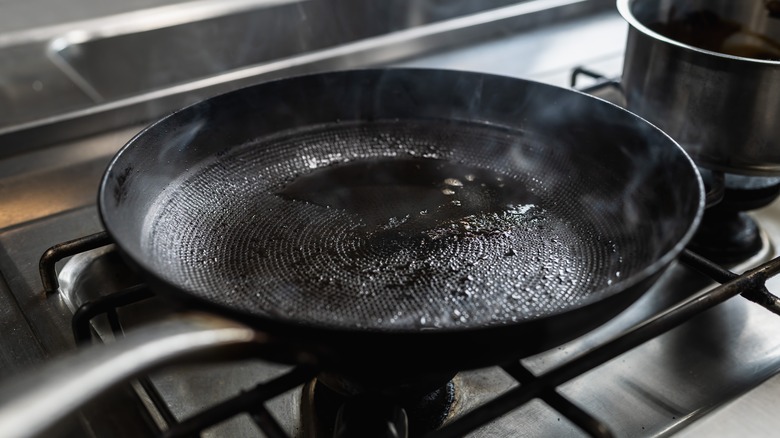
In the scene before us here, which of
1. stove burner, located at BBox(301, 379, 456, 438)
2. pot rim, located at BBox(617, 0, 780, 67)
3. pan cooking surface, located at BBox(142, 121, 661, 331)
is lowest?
stove burner, located at BBox(301, 379, 456, 438)

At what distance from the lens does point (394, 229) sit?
0.71 m

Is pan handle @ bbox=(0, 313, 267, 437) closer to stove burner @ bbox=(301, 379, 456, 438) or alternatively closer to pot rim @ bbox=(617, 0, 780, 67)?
stove burner @ bbox=(301, 379, 456, 438)

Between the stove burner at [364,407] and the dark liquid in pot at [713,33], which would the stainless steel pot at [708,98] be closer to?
the dark liquid in pot at [713,33]

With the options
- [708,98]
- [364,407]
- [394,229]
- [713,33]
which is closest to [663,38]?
[708,98]

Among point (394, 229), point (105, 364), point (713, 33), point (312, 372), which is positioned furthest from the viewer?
point (713, 33)

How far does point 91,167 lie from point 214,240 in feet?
1.26

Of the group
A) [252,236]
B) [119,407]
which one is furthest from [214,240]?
[119,407]

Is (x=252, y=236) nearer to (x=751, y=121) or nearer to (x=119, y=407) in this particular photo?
(x=119, y=407)

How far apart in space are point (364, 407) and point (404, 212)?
0.23 metres

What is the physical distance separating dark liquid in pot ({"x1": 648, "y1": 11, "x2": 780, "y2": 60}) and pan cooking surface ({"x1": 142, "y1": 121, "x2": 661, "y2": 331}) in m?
0.32

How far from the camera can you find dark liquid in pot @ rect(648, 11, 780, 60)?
980mm

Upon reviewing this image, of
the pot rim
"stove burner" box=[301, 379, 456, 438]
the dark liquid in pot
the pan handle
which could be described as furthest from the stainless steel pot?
the pan handle

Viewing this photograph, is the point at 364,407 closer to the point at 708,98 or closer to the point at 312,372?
the point at 312,372

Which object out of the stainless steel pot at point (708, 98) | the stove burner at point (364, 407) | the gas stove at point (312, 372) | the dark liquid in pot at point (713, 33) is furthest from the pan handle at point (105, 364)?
the dark liquid in pot at point (713, 33)
